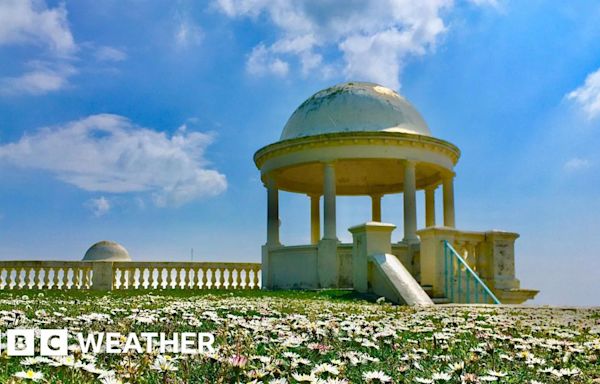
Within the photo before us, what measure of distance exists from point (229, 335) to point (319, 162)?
18504mm

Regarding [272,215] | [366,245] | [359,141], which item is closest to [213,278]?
[272,215]

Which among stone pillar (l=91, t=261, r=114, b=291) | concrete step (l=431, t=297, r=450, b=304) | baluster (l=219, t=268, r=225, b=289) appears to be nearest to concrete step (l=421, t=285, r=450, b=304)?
concrete step (l=431, t=297, r=450, b=304)

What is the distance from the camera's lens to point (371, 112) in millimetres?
25750

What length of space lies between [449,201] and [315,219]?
25.0 ft

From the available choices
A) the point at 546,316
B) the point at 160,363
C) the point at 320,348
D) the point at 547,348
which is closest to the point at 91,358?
the point at 160,363

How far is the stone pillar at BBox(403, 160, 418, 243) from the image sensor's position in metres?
24.4

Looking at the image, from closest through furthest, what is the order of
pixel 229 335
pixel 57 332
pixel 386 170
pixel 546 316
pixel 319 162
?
1. pixel 57 332
2. pixel 229 335
3. pixel 546 316
4. pixel 319 162
5. pixel 386 170

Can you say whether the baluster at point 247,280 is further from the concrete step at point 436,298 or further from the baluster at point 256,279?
the concrete step at point 436,298

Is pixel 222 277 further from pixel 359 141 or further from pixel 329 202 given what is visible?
pixel 359 141

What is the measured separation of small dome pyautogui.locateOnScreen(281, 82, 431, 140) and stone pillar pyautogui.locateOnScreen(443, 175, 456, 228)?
2296 millimetres

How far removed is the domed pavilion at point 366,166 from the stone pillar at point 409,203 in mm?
39

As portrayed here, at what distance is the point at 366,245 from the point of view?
1920 centimetres

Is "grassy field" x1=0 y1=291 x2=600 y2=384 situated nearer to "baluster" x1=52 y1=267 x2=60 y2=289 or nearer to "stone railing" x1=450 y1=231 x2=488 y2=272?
"stone railing" x1=450 y1=231 x2=488 y2=272

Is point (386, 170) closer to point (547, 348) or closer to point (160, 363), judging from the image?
point (547, 348)
